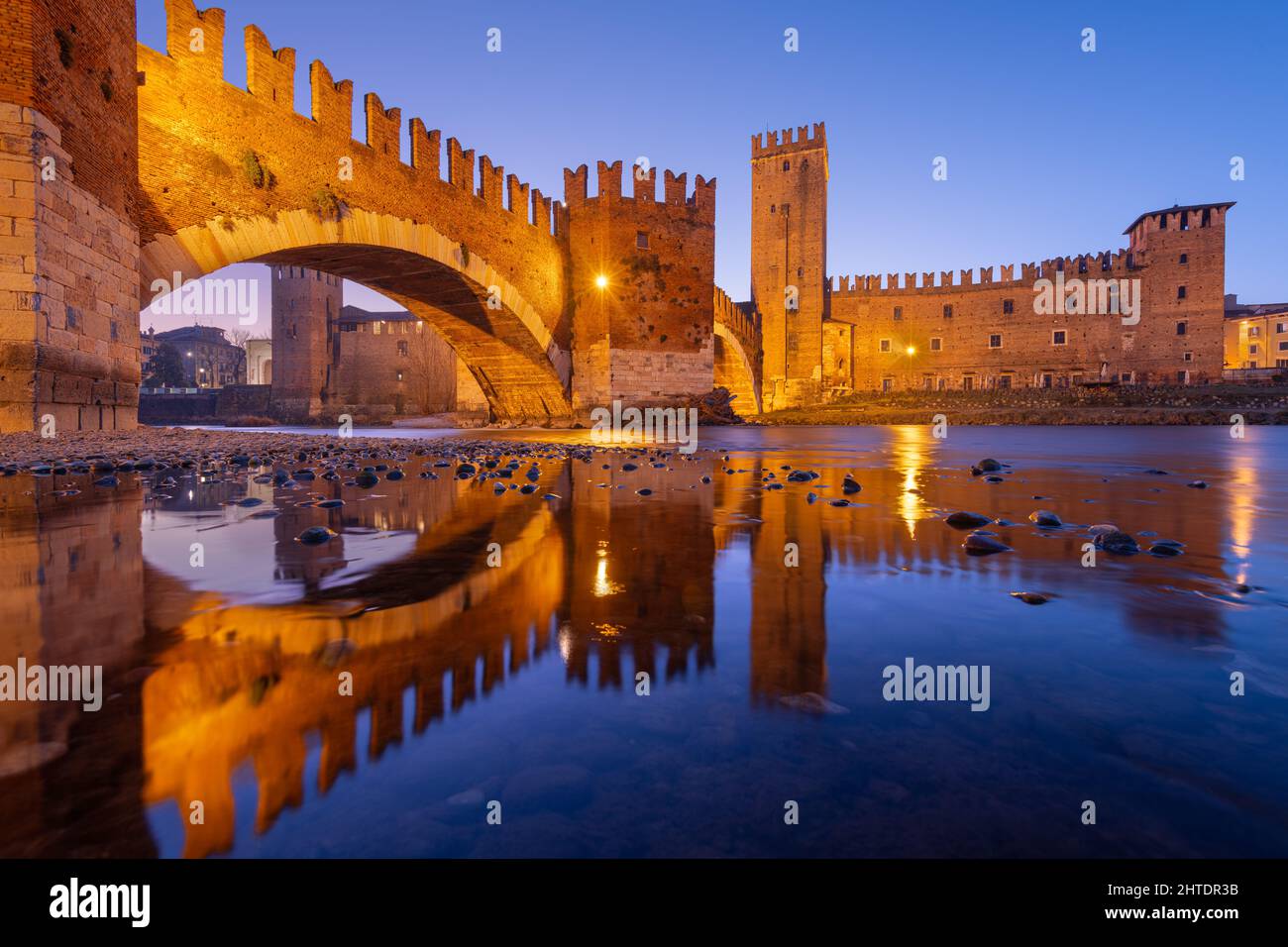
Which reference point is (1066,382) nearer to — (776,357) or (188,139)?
(776,357)

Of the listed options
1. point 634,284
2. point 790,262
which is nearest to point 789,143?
point 790,262

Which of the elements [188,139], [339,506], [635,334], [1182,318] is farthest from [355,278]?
[1182,318]

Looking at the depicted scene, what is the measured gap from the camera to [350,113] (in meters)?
16.4

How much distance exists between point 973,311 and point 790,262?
16070mm

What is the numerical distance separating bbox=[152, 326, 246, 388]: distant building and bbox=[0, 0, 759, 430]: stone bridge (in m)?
61.2

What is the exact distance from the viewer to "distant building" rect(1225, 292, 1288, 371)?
64562 millimetres

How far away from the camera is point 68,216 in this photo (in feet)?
30.7

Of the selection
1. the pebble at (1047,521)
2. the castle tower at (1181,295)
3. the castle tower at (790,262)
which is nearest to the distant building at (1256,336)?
the castle tower at (1181,295)

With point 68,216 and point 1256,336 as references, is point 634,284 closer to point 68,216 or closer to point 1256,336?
point 68,216

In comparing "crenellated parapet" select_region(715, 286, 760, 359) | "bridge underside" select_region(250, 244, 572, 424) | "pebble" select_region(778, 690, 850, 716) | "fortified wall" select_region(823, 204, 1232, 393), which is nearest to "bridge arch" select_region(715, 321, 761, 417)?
"crenellated parapet" select_region(715, 286, 760, 359)

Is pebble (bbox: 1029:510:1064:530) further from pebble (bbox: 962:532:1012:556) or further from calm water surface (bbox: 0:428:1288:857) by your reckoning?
pebble (bbox: 962:532:1012:556)

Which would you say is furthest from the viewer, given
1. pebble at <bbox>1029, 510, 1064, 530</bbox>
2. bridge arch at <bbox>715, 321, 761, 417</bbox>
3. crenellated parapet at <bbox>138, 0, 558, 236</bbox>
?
bridge arch at <bbox>715, 321, 761, 417</bbox>

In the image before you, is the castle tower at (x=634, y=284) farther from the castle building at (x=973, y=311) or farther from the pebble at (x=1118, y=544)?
the castle building at (x=973, y=311)

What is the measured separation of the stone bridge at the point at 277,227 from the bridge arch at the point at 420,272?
59 millimetres
